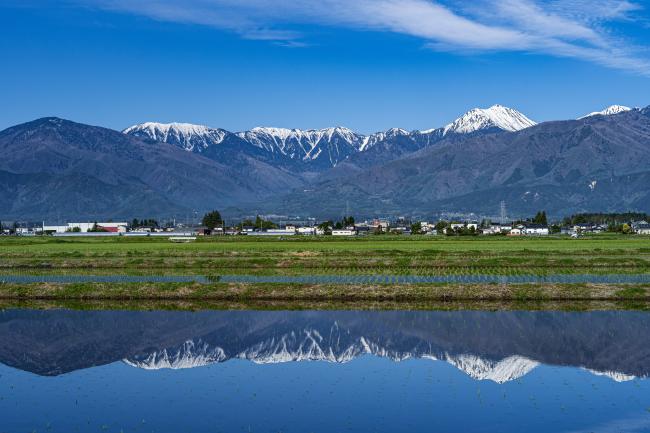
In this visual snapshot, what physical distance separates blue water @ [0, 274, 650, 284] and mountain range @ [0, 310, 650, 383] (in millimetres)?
8432

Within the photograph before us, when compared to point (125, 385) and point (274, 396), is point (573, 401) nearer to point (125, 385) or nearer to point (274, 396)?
point (274, 396)

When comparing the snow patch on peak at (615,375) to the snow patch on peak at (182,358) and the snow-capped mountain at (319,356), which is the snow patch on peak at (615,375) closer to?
the snow-capped mountain at (319,356)

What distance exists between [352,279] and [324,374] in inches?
762

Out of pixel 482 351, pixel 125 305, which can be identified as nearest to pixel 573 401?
pixel 482 351

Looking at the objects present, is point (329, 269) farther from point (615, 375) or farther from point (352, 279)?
point (615, 375)

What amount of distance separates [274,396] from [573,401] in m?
6.85

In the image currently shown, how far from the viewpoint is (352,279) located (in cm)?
4125

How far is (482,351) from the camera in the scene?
24.2m

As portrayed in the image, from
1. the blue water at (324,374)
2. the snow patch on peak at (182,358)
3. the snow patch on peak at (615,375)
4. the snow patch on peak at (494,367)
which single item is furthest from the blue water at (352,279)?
the snow patch on peak at (615,375)

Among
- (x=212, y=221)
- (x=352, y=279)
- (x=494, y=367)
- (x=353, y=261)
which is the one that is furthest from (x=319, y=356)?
(x=212, y=221)

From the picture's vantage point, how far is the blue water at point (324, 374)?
1744 cm

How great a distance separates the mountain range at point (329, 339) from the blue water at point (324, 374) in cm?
7

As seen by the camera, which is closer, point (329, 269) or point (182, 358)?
point (182, 358)

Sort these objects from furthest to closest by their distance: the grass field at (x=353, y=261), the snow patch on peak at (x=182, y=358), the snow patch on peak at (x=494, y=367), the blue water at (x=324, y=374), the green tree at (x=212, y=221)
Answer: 1. the green tree at (x=212, y=221)
2. the grass field at (x=353, y=261)
3. the snow patch on peak at (x=182, y=358)
4. the snow patch on peak at (x=494, y=367)
5. the blue water at (x=324, y=374)
